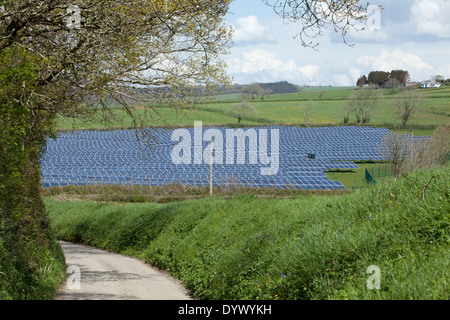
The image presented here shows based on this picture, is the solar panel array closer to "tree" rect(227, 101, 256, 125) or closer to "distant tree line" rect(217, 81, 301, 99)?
"tree" rect(227, 101, 256, 125)

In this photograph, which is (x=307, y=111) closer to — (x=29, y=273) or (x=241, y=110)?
(x=241, y=110)

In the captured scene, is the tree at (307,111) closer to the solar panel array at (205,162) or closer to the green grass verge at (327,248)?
the solar panel array at (205,162)

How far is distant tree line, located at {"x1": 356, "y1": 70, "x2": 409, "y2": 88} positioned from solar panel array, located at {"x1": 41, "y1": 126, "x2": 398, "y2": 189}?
45.8m

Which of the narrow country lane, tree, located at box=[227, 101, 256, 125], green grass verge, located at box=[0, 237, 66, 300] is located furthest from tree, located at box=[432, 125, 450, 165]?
tree, located at box=[227, 101, 256, 125]

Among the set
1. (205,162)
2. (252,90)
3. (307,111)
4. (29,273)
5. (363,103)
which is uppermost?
(252,90)

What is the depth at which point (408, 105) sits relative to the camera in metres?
79.4

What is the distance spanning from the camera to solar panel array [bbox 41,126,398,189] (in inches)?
1786

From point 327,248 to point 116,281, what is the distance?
7.35 meters

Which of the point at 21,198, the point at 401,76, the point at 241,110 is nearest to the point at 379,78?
the point at 401,76

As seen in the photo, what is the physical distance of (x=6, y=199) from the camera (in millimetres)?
10969

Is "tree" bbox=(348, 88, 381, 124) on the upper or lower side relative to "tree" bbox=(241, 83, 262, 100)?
lower

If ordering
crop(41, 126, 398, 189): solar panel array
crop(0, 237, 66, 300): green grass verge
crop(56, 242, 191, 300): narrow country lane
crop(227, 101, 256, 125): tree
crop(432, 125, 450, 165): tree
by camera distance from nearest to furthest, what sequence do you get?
crop(0, 237, 66, 300): green grass verge → crop(56, 242, 191, 300): narrow country lane → crop(432, 125, 450, 165): tree → crop(41, 126, 398, 189): solar panel array → crop(227, 101, 256, 125): tree

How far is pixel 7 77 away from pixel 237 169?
133ft

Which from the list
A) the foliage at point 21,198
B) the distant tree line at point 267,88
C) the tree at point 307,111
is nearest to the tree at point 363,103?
the tree at point 307,111
